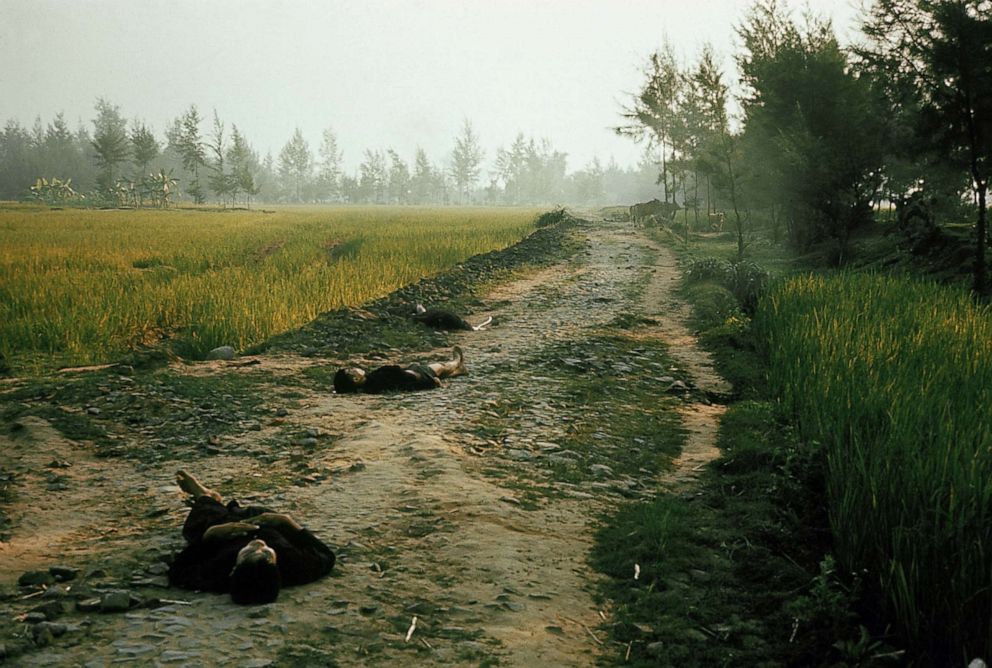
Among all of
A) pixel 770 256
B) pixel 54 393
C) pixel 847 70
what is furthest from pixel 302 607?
pixel 770 256

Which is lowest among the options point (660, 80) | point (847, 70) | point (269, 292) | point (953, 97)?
point (269, 292)

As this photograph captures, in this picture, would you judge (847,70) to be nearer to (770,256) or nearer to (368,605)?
(770,256)

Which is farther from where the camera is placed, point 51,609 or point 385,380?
point 385,380

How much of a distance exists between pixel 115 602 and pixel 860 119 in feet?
56.6

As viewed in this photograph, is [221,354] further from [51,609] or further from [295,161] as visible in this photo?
[295,161]

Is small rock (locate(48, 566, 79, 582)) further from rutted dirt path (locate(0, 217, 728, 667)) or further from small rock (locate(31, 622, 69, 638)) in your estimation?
small rock (locate(31, 622, 69, 638))

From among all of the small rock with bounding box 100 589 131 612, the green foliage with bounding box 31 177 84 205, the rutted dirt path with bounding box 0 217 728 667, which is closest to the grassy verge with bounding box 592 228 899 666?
the rutted dirt path with bounding box 0 217 728 667

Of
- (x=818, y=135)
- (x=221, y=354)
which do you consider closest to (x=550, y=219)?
(x=818, y=135)

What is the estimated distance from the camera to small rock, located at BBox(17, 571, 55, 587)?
3.77 meters

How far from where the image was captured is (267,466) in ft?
19.1

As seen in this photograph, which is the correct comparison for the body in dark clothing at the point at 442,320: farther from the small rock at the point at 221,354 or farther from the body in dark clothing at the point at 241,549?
the body in dark clothing at the point at 241,549

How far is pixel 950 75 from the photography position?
11.7 m

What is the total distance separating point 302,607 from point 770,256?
20212 mm

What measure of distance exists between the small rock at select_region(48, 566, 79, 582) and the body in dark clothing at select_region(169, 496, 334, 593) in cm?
47
